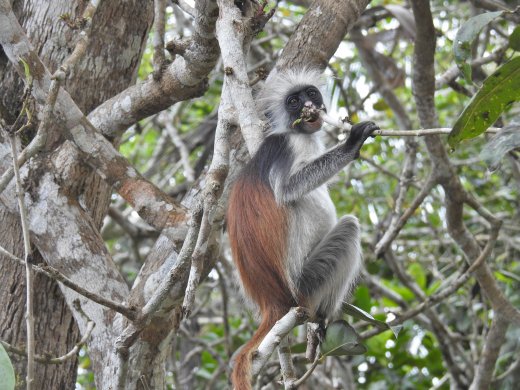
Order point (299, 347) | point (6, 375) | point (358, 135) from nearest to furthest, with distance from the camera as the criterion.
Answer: point (6, 375) < point (358, 135) < point (299, 347)

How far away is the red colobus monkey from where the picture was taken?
4.02 metres

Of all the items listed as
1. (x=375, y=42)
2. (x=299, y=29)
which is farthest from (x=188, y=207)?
(x=375, y=42)

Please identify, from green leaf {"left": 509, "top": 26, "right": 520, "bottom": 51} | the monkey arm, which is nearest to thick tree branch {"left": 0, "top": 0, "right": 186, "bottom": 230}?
the monkey arm

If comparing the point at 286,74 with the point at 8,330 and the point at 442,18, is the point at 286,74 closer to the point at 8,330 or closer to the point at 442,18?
the point at 8,330

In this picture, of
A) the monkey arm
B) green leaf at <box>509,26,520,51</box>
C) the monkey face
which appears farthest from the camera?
the monkey face

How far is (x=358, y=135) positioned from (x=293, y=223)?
2.62ft

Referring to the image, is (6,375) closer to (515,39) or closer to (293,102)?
(515,39)

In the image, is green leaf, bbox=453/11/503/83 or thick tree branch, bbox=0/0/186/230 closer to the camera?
green leaf, bbox=453/11/503/83

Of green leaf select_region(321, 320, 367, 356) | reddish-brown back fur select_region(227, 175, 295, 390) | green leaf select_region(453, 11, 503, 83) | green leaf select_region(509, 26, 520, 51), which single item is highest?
green leaf select_region(453, 11, 503, 83)

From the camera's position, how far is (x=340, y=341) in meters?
3.41

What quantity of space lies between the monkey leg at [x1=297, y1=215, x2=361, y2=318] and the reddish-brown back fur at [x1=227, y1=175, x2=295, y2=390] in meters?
0.30

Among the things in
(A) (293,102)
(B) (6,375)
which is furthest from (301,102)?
(B) (6,375)

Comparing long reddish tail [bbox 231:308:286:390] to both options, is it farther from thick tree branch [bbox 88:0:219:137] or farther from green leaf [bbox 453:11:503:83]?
green leaf [bbox 453:11:503:83]

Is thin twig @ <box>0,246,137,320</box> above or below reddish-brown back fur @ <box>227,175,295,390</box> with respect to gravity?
above
